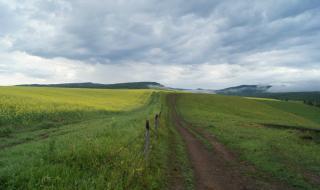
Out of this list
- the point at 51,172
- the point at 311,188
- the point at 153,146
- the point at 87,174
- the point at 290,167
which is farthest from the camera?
the point at 153,146

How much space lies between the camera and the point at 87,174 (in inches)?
305

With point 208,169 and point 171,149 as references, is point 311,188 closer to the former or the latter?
point 208,169

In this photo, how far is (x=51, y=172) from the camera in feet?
23.6

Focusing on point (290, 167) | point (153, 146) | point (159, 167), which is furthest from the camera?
point (153, 146)

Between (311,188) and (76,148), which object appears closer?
(76,148)

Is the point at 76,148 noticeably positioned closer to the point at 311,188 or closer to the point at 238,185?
the point at 238,185

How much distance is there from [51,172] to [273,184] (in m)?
8.43

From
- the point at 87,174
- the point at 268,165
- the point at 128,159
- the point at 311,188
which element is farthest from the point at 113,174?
the point at 268,165

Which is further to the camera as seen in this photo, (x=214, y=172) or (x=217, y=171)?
(x=217, y=171)

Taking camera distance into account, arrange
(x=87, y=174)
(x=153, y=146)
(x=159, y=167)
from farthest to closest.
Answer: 1. (x=153, y=146)
2. (x=159, y=167)
3. (x=87, y=174)

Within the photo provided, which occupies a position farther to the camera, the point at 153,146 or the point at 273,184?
the point at 153,146

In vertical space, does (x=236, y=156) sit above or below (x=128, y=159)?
below

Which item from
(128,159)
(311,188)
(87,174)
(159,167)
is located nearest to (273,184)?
(311,188)

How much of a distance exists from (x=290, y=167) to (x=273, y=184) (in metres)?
3.14
